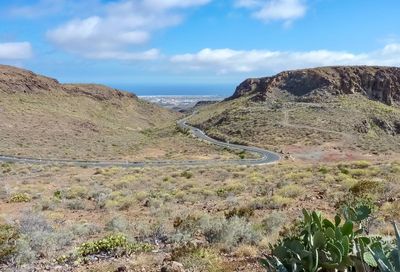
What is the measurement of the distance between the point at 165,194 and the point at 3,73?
330 ft

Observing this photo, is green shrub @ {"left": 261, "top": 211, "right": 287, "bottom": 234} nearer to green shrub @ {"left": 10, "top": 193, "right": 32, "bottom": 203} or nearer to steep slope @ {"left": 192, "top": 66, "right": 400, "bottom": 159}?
green shrub @ {"left": 10, "top": 193, "right": 32, "bottom": 203}

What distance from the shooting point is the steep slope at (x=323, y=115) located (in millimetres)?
65625

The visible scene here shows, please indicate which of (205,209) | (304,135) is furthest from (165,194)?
(304,135)

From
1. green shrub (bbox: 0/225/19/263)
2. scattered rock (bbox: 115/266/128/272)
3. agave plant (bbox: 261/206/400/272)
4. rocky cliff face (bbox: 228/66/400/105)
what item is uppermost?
rocky cliff face (bbox: 228/66/400/105)

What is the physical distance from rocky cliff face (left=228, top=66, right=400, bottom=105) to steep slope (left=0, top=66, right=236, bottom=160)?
1251 inches

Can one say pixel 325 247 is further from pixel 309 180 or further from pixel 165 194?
pixel 309 180

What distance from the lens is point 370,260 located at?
14.7 ft

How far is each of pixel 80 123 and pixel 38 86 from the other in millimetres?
26231

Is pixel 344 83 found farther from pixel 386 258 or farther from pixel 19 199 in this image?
pixel 386 258

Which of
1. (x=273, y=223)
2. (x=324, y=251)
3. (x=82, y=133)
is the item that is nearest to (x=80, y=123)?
(x=82, y=133)

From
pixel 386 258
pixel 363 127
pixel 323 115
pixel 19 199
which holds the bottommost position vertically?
pixel 363 127

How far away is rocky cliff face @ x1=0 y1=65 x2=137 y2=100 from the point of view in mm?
104119

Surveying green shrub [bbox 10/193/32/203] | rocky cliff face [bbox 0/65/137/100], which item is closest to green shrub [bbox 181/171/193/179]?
green shrub [bbox 10/193/32/203]

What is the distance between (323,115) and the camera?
3388 inches
